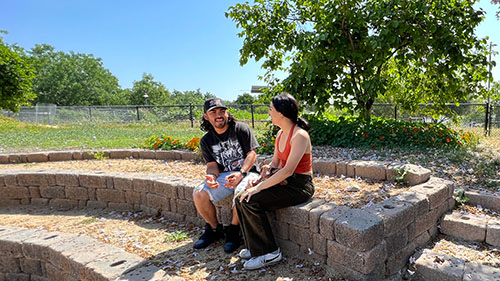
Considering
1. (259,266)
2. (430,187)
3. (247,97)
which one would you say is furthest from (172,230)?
(247,97)

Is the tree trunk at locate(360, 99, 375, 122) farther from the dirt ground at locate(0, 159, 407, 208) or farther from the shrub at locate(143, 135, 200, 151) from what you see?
the shrub at locate(143, 135, 200, 151)

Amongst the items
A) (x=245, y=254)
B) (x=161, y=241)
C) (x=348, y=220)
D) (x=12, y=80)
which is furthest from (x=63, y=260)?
(x=12, y=80)

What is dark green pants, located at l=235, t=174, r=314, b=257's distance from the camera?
7.43 ft

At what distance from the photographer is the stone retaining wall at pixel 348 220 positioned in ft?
6.57

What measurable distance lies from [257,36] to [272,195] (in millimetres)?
4476

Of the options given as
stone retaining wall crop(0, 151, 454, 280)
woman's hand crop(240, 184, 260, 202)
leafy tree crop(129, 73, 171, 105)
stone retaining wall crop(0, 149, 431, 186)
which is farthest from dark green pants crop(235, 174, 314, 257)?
leafy tree crop(129, 73, 171, 105)

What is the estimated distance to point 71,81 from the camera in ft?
123

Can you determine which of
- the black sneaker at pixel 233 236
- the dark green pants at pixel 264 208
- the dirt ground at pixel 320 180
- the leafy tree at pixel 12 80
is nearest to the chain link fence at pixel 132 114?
the leafy tree at pixel 12 80

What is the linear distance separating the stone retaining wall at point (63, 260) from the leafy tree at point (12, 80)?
16.1 metres

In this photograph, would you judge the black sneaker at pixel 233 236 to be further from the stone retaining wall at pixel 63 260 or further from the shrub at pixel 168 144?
the shrub at pixel 168 144

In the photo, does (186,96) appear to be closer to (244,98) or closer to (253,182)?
(244,98)

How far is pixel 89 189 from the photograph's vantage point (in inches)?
170

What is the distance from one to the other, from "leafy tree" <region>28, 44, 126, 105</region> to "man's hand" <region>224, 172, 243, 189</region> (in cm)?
3855

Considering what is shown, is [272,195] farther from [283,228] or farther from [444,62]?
[444,62]
